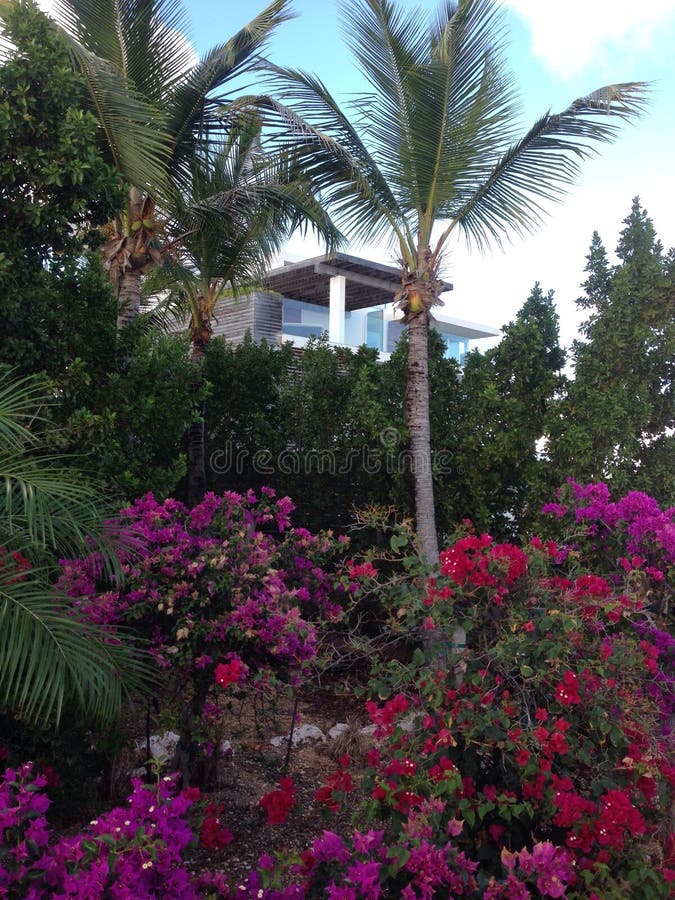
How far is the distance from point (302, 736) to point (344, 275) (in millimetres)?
13982

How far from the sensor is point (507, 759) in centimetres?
319

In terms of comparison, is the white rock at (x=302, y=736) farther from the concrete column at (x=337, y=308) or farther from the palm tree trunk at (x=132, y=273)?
the concrete column at (x=337, y=308)

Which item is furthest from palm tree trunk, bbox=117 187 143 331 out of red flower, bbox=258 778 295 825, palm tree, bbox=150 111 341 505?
red flower, bbox=258 778 295 825

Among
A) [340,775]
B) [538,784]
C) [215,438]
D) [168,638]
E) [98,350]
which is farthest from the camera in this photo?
[215,438]

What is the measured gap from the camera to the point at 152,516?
4.52 metres

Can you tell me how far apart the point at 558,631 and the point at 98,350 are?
513cm

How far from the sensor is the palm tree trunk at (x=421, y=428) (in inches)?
332

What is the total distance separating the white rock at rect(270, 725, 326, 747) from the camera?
6.25m

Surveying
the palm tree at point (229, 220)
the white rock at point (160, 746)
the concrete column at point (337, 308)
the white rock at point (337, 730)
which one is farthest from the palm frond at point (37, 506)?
the concrete column at point (337, 308)

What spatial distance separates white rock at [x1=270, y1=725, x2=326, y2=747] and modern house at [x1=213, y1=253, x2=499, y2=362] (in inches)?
462

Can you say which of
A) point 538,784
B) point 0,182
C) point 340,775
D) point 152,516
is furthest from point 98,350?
point 538,784

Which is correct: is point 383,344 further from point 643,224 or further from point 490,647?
point 490,647

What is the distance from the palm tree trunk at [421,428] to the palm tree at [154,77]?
3153 millimetres

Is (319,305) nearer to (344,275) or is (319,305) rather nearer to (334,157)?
(344,275)
